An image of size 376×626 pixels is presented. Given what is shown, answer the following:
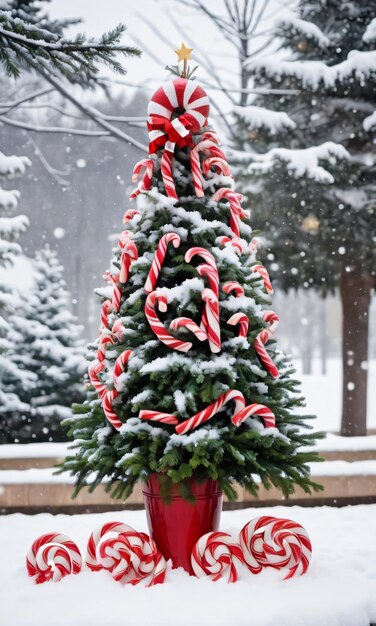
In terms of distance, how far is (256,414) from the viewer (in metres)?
3.94

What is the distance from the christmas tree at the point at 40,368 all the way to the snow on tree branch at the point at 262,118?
355 cm

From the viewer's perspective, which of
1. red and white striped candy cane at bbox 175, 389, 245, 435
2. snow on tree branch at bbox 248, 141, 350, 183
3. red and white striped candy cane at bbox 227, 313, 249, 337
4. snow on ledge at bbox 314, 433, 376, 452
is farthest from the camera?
snow on tree branch at bbox 248, 141, 350, 183

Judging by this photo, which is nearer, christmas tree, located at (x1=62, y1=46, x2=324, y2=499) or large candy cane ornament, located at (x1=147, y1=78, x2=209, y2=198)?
christmas tree, located at (x1=62, y1=46, x2=324, y2=499)

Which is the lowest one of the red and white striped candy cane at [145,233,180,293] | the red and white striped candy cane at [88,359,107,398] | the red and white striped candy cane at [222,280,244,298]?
the red and white striped candy cane at [88,359,107,398]

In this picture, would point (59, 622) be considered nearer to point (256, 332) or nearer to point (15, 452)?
point (256, 332)

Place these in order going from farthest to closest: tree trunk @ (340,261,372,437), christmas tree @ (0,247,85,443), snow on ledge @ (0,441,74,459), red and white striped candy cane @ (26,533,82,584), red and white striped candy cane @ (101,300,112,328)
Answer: tree trunk @ (340,261,372,437) < christmas tree @ (0,247,85,443) < snow on ledge @ (0,441,74,459) < red and white striped candy cane @ (101,300,112,328) < red and white striped candy cane @ (26,533,82,584)

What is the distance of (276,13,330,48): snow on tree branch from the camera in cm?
953

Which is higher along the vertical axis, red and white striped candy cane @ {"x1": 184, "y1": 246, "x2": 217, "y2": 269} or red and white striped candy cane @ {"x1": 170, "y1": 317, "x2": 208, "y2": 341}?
red and white striped candy cane @ {"x1": 184, "y1": 246, "x2": 217, "y2": 269}

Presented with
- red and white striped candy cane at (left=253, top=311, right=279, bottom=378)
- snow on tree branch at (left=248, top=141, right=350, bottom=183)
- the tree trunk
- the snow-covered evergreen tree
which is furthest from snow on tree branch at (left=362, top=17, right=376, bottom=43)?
red and white striped candy cane at (left=253, top=311, right=279, bottom=378)

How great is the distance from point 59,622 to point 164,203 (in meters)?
2.57

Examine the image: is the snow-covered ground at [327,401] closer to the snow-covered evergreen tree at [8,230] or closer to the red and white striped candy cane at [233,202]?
the snow-covered evergreen tree at [8,230]

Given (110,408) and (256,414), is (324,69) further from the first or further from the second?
(110,408)

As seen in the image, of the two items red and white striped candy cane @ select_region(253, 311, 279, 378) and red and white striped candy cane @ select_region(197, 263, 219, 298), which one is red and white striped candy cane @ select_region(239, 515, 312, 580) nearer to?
red and white striped candy cane @ select_region(253, 311, 279, 378)

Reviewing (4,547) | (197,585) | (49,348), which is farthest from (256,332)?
(49,348)
